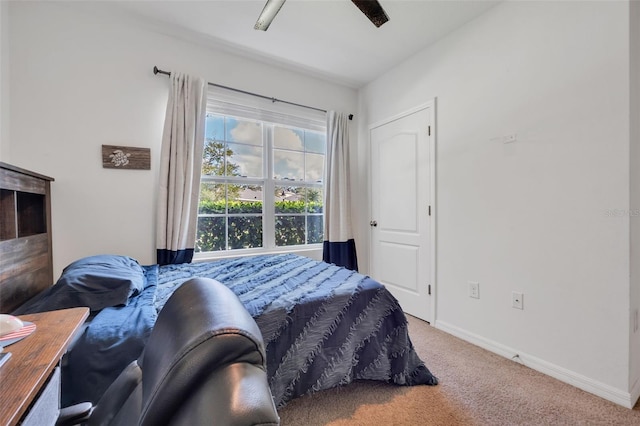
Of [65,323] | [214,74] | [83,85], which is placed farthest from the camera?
[214,74]

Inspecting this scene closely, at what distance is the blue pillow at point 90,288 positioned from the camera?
4.20 feet

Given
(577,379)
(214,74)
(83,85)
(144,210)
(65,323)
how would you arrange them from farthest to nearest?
(214,74) → (144,210) → (83,85) → (577,379) → (65,323)

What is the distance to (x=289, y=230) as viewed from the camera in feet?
10.4

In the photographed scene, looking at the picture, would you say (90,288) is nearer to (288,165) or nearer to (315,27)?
(288,165)

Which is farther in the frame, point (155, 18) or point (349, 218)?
point (349, 218)

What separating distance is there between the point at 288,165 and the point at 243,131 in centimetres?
61

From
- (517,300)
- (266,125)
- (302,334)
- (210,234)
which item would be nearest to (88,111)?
(210,234)

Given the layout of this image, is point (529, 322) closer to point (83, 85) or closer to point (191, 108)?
point (191, 108)

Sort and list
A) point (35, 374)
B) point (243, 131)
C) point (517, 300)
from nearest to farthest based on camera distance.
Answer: point (35, 374)
point (517, 300)
point (243, 131)

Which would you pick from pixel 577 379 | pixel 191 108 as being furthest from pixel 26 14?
pixel 577 379

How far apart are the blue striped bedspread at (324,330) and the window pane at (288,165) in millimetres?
1489

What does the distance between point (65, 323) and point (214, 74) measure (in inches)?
96.9

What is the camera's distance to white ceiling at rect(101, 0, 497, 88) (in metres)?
2.11

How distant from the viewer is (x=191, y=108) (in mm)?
2426
